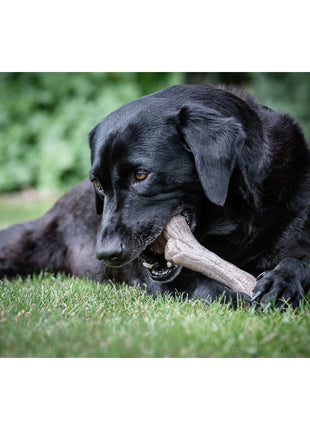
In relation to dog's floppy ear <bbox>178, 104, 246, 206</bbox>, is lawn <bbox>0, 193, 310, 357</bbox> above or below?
below

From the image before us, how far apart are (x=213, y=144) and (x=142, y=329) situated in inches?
38.6

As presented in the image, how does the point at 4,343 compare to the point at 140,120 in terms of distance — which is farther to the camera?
the point at 140,120

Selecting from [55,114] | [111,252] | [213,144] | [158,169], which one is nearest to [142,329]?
[111,252]

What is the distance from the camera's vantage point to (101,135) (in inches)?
101

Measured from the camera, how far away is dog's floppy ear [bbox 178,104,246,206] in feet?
7.59

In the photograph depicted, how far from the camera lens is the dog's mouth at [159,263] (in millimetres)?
2473

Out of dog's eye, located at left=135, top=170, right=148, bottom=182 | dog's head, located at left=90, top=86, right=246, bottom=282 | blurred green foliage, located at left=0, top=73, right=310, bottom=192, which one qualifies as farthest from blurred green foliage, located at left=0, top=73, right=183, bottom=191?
dog's eye, located at left=135, top=170, right=148, bottom=182

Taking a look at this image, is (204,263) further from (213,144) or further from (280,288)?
(213,144)

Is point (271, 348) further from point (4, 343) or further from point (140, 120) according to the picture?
point (140, 120)

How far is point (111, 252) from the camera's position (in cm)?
229

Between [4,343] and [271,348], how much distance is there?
3.21 feet

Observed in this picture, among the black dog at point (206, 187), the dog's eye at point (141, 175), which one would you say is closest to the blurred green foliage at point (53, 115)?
the black dog at point (206, 187)

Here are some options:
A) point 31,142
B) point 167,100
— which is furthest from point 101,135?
point 31,142

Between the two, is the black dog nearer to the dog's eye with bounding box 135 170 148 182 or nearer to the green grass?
the dog's eye with bounding box 135 170 148 182
